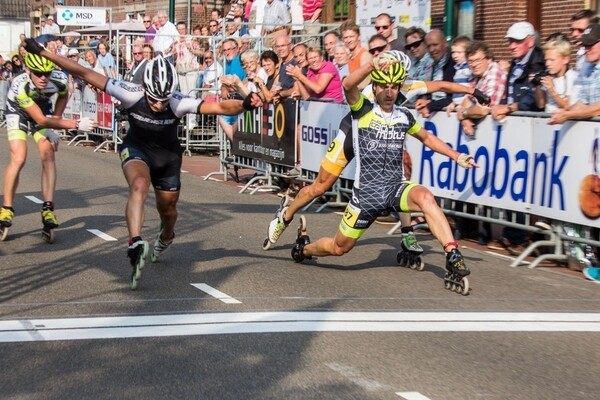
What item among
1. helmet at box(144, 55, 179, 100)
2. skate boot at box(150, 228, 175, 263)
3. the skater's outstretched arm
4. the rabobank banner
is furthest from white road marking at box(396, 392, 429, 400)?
the rabobank banner

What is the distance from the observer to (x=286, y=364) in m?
6.85

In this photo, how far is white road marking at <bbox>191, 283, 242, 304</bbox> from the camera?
8.87 meters

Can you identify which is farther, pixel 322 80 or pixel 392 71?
pixel 322 80

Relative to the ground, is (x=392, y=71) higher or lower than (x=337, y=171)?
higher

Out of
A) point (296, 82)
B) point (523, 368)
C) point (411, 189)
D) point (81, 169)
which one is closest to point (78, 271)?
point (411, 189)

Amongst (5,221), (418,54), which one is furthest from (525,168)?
(5,221)

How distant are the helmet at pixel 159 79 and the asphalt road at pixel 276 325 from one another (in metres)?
1.62

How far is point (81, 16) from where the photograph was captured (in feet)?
122

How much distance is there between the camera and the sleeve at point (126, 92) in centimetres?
984

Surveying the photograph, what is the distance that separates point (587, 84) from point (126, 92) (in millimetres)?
4591

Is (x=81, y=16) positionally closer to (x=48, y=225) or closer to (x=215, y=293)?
(x=48, y=225)

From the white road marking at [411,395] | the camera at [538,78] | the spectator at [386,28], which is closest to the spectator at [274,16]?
the spectator at [386,28]

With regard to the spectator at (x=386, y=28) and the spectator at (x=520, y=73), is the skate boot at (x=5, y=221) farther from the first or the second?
the spectator at (x=386, y=28)

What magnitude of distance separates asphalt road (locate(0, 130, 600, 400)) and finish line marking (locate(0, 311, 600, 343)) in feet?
0.06
